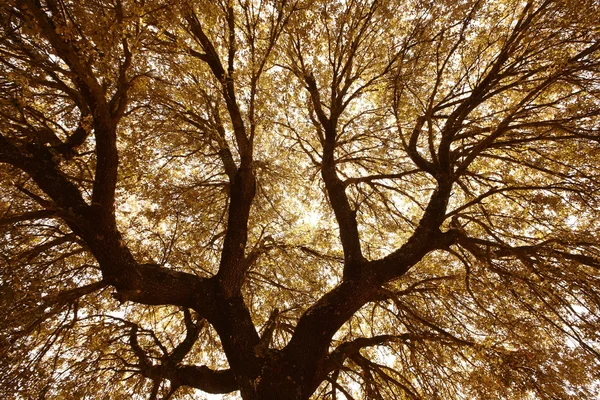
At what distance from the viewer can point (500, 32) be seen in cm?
506

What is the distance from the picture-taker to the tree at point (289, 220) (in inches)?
155

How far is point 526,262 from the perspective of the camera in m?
4.02

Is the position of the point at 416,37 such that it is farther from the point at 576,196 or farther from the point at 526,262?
the point at 526,262

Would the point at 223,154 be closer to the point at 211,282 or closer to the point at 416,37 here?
the point at 211,282

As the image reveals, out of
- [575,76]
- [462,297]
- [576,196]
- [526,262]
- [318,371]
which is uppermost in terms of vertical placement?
[575,76]

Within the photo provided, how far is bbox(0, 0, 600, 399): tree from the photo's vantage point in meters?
3.94

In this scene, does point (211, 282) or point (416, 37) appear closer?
point (211, 282)

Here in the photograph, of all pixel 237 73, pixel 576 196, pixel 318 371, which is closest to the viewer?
pixel 318 371

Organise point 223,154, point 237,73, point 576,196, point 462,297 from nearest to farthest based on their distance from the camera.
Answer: point 576,196 → point 237,73 → point 462,297 → point 223,154

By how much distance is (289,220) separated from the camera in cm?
776

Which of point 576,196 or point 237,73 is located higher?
point 237,73

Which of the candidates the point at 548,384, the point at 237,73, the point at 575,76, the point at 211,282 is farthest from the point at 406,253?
the point at 237,73

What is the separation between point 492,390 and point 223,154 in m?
5.15

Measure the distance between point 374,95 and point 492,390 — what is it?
17.6ft
